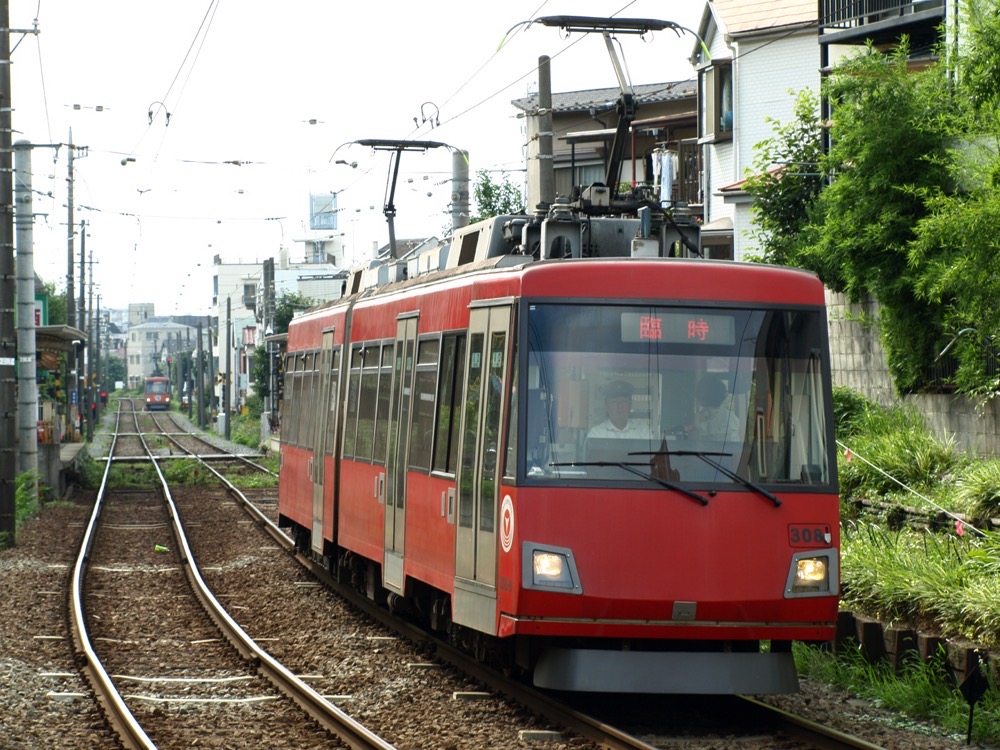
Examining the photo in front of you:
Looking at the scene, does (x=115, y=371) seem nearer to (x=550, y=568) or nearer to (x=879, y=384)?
(x=879, y=384)

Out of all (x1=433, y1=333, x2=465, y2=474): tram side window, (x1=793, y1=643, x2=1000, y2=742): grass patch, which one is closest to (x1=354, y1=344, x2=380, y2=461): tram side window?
(x1=433, y1=333, x2=465, y2=474): tram side window

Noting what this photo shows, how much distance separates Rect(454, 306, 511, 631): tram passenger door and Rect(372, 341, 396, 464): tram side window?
8.81 ft

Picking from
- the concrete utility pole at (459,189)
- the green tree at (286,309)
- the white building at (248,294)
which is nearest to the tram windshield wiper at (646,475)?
the concrete utility pole at (459,189)

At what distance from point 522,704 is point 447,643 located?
2.49 meters

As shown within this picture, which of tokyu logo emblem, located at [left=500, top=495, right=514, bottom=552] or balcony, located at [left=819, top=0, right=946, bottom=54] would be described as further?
balcony, located at [left=819, top=0, right=946, bottom=54]

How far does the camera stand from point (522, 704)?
9.73m

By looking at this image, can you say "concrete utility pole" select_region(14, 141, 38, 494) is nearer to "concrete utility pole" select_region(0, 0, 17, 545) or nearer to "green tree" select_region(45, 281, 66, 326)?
"concrete utility pole" select_region(0, 0, 17, 545)

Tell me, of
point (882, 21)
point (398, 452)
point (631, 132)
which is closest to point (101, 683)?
point (398, 452)

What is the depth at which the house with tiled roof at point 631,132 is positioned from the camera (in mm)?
37625

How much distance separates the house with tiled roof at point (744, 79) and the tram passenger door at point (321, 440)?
51.1 feet

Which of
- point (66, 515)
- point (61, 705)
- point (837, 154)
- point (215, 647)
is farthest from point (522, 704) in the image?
point (66, 515)

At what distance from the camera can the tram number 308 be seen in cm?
899

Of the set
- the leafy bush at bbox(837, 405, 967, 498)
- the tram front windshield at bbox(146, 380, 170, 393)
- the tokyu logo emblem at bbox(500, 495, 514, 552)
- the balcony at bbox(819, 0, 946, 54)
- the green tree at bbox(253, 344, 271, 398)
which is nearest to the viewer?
the tokyu logo emblem at bbox(500, 495, 514, 552)

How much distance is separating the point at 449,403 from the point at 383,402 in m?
2.45
